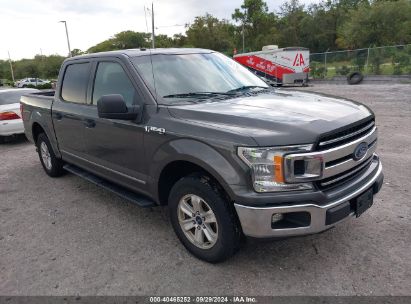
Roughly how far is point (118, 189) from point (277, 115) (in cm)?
213

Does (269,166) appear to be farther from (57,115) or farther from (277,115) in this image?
(57,115)

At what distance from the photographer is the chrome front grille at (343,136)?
9.12 feet

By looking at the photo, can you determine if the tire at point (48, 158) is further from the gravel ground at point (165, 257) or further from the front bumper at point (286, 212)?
the front bumper at point (286, 212)

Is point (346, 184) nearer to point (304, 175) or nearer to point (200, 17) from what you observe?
point (304, 175)

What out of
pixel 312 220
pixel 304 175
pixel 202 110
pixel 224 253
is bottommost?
pixel 224 253

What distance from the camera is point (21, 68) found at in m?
97.4

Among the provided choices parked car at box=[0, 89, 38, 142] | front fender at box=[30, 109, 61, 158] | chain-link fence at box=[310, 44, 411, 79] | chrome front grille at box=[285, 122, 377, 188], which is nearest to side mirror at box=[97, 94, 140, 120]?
chrome front grille at box=[285, 122, 377, 188]

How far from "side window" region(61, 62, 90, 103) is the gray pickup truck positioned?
0.09 ft

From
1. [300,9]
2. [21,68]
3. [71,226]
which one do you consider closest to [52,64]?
[21,68]

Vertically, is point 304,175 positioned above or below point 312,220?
above

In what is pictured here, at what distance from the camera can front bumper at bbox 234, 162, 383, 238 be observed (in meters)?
2.73

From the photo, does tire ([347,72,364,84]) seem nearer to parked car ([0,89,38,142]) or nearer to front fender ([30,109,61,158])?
parked car ([0,89,38,142])

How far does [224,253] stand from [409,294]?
143 cm

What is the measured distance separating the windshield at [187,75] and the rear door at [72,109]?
44.4 inches
